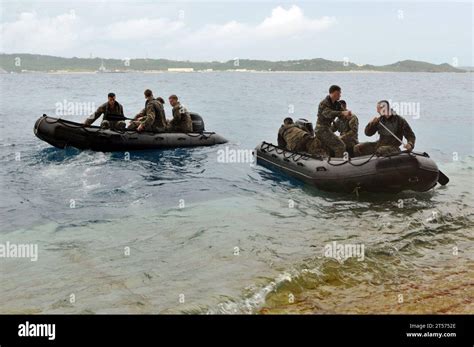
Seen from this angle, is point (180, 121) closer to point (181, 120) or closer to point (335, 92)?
point (181, 120)

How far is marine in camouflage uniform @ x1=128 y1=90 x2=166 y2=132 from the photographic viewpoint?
1580cm

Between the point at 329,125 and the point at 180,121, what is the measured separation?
673cm

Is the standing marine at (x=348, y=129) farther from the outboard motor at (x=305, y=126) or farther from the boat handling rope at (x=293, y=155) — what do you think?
the outboard motor at (x=305, y=126)

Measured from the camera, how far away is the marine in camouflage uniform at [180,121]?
16.5 metres

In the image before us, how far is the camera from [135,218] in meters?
9.99

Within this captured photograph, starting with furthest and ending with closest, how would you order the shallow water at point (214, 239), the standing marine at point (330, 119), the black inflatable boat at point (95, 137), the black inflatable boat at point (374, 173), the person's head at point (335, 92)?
the black inflatable boat at point (95, 137), the standing marine at point (330, 119), the person's head at point (335, 92), the black inflatable boat at point (374, 173), the shallow water at point (214, 239)

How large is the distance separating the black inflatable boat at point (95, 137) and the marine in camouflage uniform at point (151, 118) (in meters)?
0.30

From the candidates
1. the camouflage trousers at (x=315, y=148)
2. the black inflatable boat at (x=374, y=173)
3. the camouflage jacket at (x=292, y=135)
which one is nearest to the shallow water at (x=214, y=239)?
the black inflatable boat at (x=374, y=173)

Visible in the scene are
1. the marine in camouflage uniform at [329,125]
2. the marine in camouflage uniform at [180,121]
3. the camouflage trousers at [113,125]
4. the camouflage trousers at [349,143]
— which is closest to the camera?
the marine in camouflage uniform at [329,125]

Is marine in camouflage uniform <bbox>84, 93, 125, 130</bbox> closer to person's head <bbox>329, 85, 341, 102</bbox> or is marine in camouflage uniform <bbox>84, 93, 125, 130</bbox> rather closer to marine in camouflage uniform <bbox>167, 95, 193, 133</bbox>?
marine in camouflage uniform <bbox>167, 95, 193, 133</bbox>

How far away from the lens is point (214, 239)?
29.1 ft

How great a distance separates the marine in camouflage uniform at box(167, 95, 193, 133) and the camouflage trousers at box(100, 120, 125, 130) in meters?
1.59

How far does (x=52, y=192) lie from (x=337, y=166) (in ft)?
22.7
